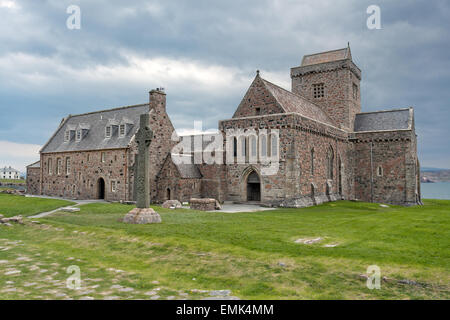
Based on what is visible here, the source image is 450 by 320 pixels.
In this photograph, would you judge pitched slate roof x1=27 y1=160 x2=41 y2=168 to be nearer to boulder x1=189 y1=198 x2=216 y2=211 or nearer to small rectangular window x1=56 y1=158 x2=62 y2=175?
small rectangular window x1=56 y1=158 x2=62 y2=175

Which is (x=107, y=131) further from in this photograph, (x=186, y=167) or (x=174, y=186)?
(x=174, y=186)

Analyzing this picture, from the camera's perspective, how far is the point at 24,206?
24641 mm

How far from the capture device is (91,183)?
38875 millimetres

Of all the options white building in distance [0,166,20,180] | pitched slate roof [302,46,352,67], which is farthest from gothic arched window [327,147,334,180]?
white building in distance [0,166,20,180]

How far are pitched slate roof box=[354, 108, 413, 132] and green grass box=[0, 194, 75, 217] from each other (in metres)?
38.3

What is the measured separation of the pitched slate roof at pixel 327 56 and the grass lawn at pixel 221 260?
3571cm

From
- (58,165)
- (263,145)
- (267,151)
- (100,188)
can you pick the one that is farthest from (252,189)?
(58,165)

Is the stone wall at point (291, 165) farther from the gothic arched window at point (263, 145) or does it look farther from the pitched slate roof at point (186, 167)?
the pitched slate roof at point (186, 167)

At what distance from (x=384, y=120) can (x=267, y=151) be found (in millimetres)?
22809

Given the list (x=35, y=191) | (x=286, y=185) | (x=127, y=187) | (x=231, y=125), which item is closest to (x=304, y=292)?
(x=286, y=185)

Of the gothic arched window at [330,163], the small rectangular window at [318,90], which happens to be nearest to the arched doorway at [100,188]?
the gothic arched window at [330,163]

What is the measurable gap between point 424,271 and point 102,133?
38.3 meters

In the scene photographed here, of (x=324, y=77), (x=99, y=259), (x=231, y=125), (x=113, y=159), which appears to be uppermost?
(x=324, y=77)
